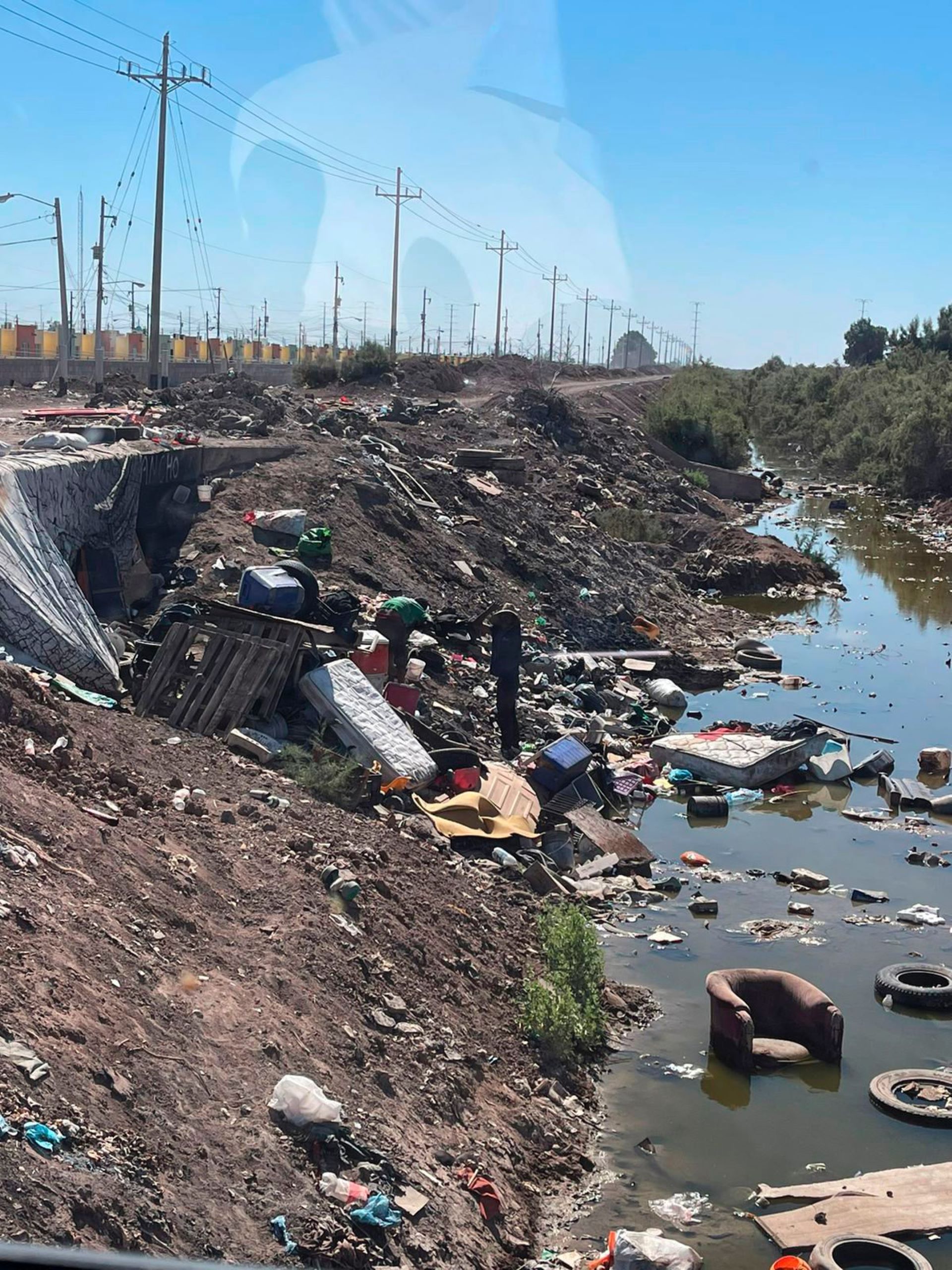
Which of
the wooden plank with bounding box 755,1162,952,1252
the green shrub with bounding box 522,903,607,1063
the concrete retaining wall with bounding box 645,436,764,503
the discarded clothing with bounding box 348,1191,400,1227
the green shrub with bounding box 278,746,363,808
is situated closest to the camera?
the discarded clothing with bounding box 348,1191,400,1227

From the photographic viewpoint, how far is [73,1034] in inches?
185

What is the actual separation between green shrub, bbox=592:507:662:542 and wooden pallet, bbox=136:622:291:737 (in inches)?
590

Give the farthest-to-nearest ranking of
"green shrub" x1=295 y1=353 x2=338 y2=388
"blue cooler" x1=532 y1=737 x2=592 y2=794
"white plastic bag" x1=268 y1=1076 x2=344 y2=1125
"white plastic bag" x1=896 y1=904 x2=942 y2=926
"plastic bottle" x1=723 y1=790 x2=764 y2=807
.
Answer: "green shrub" x1=295 y1=353 x2=338 y2=388
"plastic bottle" x1=723 y1=790 x2=764 y2=807
"blue cooler" x1=532 y1=737 x2=592 y2=794
"white plastic bag" x1=896 y1=904 x2=942 y2=926
"white plastic bag" x1=268 y1=1076 x2=344 y2=1125

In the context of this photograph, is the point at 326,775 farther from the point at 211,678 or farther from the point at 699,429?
the point at 699,429

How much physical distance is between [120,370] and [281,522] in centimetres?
2833

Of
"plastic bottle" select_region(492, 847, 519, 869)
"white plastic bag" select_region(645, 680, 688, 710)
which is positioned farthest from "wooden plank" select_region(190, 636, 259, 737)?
"white plastic bag" select_region(645, 680, 688, 710)

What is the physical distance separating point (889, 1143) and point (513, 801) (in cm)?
438

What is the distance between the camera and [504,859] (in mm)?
9453

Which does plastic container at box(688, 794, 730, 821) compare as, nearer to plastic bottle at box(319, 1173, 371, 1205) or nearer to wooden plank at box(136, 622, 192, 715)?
wooden plank at box(136, 622, 192, 715)

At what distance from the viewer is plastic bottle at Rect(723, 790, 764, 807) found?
12586mm

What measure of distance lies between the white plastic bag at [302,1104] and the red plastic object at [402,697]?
246 inches

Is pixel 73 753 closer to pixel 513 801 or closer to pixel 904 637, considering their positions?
pixel 513 801

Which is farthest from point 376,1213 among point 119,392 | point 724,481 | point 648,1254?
point 724,481

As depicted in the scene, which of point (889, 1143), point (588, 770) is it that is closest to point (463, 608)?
point (588, 770)
